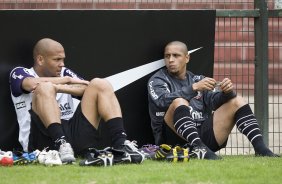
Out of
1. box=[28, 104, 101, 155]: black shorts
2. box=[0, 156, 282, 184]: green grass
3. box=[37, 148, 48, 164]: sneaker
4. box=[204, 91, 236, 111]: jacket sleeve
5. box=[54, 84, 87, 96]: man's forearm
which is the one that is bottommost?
box=[0, 156, 282, 184]: green grass

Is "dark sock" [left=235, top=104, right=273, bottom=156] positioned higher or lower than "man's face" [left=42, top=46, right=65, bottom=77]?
lower

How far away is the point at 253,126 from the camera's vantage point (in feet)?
29.3

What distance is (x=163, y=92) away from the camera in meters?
9.05

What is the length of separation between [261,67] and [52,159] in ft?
10.1

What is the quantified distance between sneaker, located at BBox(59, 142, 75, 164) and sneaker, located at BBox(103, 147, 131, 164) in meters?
0.32

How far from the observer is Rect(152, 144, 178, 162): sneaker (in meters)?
8.25

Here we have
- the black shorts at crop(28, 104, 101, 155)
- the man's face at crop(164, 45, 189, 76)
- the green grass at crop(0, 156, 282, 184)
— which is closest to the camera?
the green grass at crop(0, 156, 282, 184)

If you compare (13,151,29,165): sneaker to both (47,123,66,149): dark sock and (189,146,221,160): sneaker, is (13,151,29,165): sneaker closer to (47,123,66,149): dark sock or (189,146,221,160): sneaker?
(47,123,66,149): dark sock

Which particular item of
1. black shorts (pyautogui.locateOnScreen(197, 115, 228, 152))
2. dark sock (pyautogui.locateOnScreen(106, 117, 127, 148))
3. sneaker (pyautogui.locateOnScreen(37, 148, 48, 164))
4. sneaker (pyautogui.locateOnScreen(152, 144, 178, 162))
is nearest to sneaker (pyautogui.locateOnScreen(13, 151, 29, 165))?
sneaker (pyautogui.locateOnScreen(37, 148, 48, 164))

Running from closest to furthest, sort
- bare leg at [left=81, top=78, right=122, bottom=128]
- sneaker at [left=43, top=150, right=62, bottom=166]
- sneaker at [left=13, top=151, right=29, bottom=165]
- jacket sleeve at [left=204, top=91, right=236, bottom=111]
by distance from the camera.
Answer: sneaker at [left=43, top=150, right=62, bottom=166], sneaker at [left=13, top=151, right=29, bottom=165], bare leg at [left=81, top=78, right=122, bottom=128], jacket sleeve at [left=204, top=91, right=236, bottom=111]

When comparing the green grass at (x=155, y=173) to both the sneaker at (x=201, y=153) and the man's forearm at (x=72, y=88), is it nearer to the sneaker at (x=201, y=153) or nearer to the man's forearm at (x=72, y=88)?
the sneaker at (x=201, y=153)

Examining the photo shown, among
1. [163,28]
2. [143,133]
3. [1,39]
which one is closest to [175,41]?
[163,28]

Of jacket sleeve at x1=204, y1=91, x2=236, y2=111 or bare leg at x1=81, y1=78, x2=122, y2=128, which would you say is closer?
bare leg at x1=81, y1=78, x2=122, y2=128

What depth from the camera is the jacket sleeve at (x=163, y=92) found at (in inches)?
348
